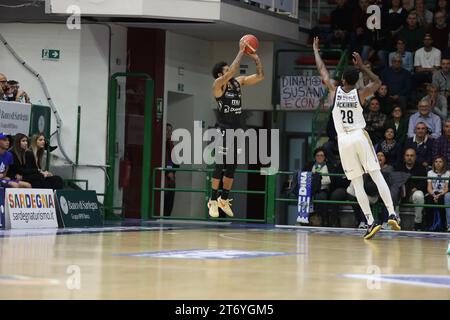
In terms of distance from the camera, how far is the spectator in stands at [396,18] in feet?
76.7

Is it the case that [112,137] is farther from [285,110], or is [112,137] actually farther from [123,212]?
[285,110]

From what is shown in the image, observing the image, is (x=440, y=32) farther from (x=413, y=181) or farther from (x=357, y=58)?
(x=357, y=58)

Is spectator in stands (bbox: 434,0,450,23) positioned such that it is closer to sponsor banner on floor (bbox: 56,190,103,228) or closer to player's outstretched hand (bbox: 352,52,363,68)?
player's outstretched hand (bbox: 352,52,363,68)

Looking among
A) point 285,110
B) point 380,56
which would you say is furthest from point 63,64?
point 380,56

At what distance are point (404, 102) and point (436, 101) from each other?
676 mm

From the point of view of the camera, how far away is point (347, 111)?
52.2 ft

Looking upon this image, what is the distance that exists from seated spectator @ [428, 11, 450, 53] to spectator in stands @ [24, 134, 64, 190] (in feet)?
30.8

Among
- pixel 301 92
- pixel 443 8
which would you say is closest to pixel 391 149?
pixel 301 92

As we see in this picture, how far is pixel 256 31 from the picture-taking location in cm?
2250

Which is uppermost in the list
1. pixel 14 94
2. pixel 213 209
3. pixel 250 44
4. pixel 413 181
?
pixel 250 44

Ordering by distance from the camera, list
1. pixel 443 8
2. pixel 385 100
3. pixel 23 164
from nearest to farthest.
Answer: pixel 23 164
pixel 385 100
pixel 443 8

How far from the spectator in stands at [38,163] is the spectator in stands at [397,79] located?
25.4 feet

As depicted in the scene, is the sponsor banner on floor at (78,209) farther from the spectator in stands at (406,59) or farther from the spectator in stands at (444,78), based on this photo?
the spectator in stands at (444,78)

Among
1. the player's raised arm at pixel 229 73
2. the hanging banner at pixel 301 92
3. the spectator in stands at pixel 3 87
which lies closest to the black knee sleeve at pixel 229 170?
the player's raised arm at pixel 229 73
